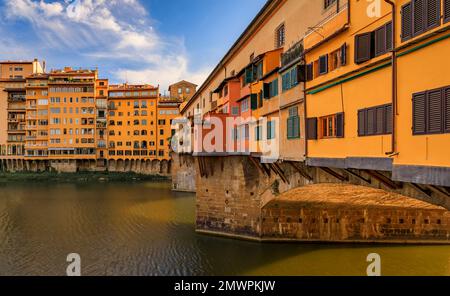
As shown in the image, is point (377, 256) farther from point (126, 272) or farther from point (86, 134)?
point (86, 134)

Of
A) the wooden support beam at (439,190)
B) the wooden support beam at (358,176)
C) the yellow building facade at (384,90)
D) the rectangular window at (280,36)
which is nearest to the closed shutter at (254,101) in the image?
the rectangular window at (280,36)

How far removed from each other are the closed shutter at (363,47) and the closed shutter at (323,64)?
219cm

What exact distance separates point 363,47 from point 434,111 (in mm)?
3266

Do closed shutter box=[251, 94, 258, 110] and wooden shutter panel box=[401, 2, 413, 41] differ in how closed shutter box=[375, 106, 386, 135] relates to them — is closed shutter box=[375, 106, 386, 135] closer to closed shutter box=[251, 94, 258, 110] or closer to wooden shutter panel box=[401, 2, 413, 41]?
wooden shutter panel box=[401, 2, 413, 41]

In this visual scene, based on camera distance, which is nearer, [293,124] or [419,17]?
[419,17]

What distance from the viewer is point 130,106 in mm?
78250

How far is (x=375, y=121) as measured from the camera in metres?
10.4

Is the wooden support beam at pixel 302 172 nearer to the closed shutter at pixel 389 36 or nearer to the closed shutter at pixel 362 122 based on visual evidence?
the closed shutter at pixel 362 122

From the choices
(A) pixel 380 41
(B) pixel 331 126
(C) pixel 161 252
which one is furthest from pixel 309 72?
(C) pixel 161 252

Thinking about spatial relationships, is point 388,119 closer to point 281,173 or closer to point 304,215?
point 281,173

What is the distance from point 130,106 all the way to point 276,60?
63.3 metres

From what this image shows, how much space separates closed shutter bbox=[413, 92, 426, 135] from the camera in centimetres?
838

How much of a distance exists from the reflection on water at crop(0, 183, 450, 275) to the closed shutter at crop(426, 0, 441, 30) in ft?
48.5

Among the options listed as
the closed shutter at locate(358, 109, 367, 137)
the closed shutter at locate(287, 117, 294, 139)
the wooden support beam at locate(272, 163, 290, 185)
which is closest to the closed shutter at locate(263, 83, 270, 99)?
the closed shutter at locate(287, 117, 294, 139)
